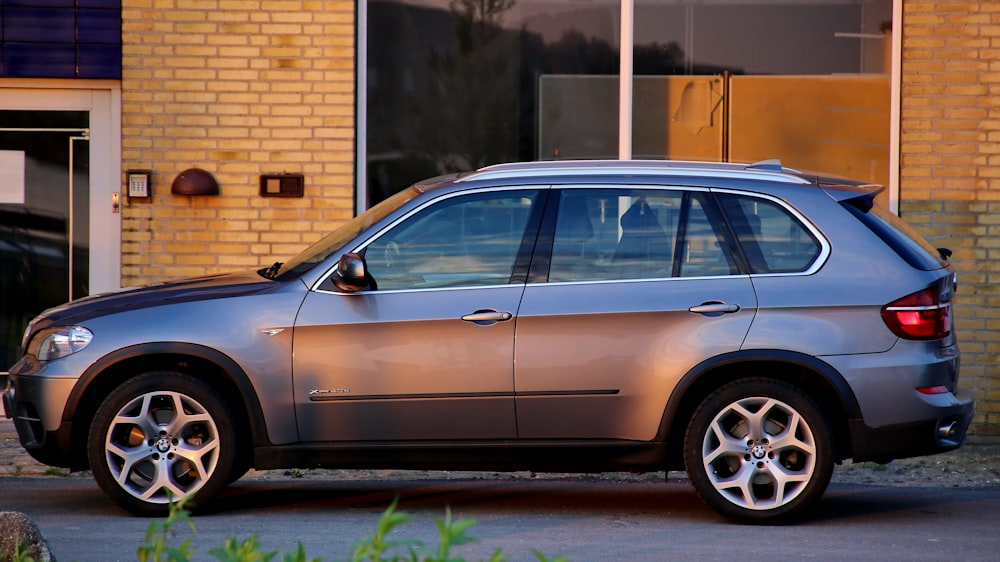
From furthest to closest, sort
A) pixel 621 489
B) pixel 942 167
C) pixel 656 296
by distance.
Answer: pixel 942 167
pixel 621 489
pixel 656 296

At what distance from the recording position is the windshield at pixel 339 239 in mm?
6457

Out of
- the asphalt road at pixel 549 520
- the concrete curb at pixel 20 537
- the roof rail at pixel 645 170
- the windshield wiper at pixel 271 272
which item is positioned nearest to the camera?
the concrete curb at pixel 20 537

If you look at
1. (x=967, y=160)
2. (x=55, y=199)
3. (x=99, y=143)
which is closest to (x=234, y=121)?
(x=99, y=143)

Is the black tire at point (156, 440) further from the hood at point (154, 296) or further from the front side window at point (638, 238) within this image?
the front side window at point (638, 238)

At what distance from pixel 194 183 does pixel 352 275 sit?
3841mm

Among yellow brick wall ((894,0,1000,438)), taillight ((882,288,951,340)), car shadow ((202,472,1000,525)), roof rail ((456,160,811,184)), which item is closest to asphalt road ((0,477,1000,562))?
car shadow ((202,472,1000,525))

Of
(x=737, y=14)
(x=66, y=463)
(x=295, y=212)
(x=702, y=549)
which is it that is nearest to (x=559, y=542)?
(x=702, y=549)

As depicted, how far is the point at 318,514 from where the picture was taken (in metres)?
6.62

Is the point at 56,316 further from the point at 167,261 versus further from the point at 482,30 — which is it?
the point at 482,30

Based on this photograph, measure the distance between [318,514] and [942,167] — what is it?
212 inches

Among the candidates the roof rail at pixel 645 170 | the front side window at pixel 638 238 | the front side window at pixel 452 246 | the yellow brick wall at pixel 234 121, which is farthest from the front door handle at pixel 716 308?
the yellow brick wall at pixel 234 121

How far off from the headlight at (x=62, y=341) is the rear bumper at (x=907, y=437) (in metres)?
3.65

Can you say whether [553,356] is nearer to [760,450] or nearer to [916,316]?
[760,450]

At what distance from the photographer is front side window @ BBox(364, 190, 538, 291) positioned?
6.32 metres
